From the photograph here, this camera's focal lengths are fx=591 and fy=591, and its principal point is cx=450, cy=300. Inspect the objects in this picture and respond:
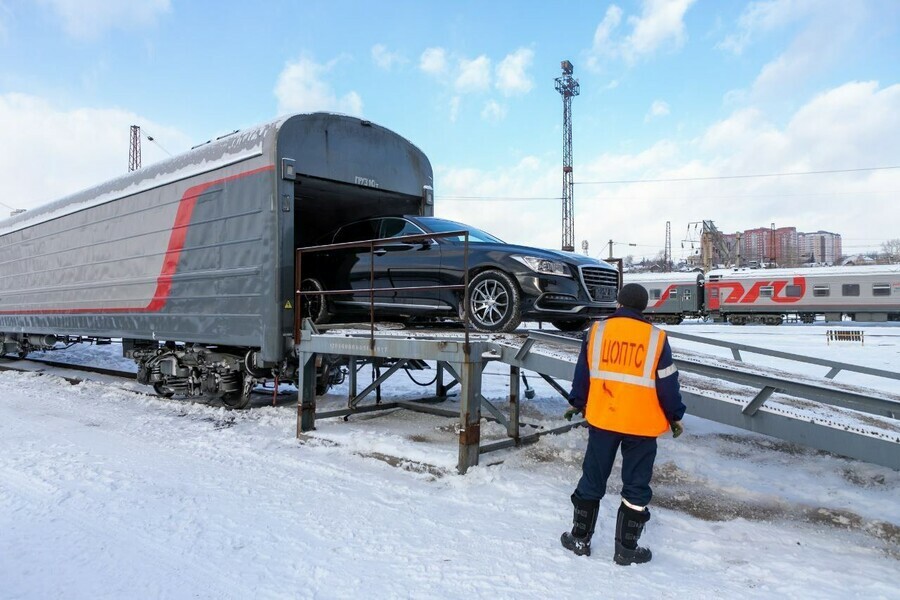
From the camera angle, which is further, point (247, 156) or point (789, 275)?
point (789, 275)

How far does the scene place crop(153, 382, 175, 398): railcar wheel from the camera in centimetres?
874

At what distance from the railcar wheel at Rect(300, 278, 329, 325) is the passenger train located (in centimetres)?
2191

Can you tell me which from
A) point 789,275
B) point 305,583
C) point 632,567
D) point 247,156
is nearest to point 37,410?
point 247,156

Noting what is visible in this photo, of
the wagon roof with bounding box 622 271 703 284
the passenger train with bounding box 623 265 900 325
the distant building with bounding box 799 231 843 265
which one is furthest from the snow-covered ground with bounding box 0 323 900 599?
the distant building with bounding box 799 231 843 265

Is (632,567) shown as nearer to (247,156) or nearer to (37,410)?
(247,156)

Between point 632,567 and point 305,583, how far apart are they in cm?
181

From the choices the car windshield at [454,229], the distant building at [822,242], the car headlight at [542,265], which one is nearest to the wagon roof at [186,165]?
the car windshield at [454,229]

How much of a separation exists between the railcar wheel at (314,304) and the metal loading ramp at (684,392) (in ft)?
2.07

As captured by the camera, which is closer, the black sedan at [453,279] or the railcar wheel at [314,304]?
the black sedan at [453,279]

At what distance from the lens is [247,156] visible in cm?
670

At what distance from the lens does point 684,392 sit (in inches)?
161

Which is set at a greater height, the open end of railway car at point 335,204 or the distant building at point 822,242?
the distant building at point 822,242

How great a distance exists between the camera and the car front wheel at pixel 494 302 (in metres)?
5.54

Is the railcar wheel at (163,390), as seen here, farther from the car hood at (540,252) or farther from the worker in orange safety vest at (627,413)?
the worker in orange safety vest at (627,413)
